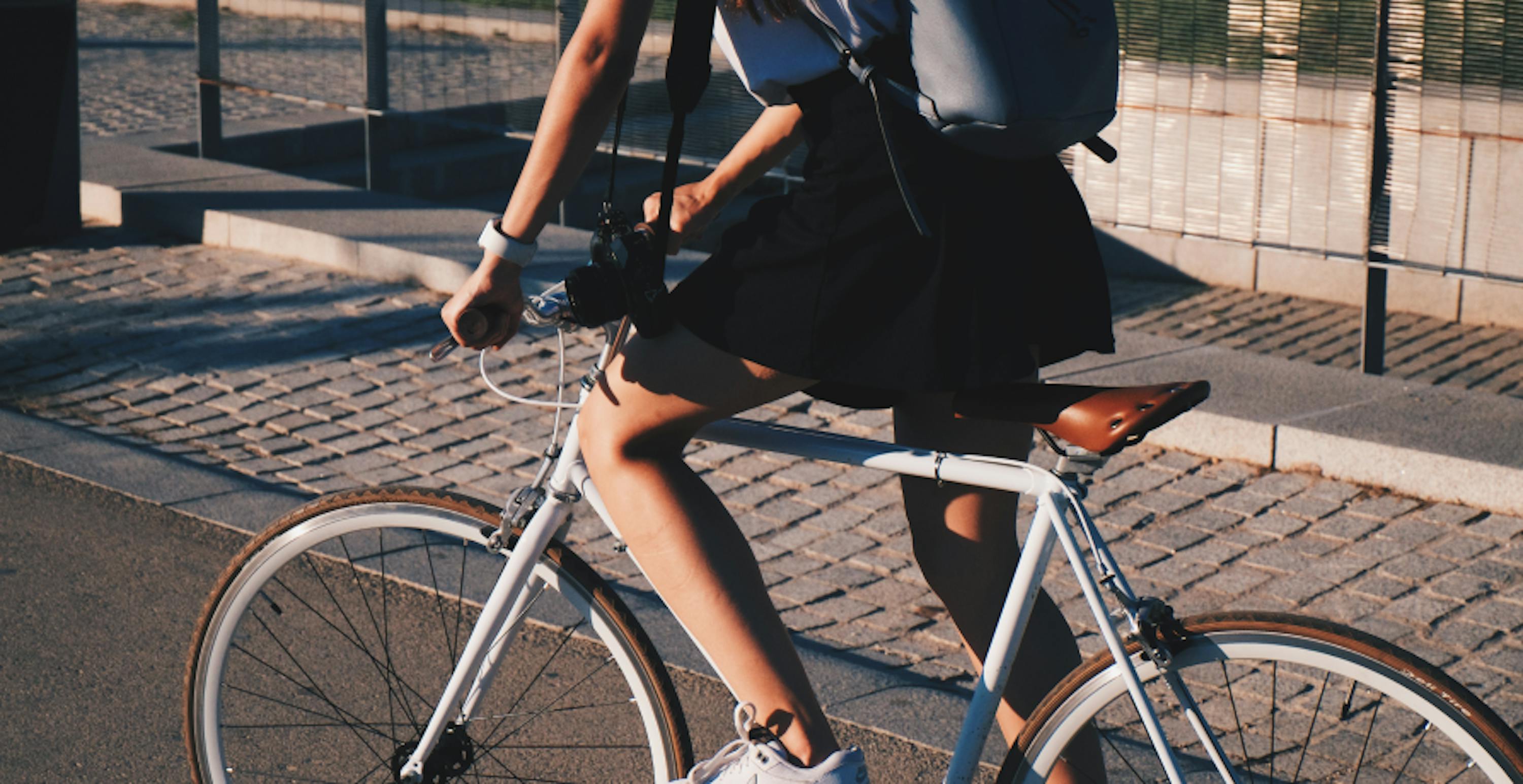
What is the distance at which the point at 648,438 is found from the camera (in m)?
2.26

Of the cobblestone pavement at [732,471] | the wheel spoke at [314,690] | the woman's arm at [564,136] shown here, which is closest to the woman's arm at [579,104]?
the woman's arm at [564,136]

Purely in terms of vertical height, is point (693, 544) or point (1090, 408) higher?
point (1090, 408)

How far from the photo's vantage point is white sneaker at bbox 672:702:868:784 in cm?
225

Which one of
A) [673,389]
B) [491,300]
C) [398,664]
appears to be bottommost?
[398,664]

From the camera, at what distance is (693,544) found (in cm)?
228

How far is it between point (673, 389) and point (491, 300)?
0.26 m

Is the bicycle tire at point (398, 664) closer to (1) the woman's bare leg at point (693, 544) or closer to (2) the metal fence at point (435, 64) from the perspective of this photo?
(1) the woman's bare leg at point (693, 544)

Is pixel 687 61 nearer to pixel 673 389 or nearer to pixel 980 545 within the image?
pixel 673 389

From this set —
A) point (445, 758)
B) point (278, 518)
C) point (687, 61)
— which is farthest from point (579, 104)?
point (278, 518)

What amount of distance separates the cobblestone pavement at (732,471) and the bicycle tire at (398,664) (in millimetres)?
625

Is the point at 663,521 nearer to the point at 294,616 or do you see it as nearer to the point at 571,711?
the point at 571,711

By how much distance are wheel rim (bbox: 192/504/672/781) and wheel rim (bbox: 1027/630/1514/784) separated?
701 millimetres

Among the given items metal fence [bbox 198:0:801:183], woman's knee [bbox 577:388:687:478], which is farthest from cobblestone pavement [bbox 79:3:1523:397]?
woman's knee [bbox 577:388:687:478]

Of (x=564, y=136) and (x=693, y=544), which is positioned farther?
(x=693, y=544)
